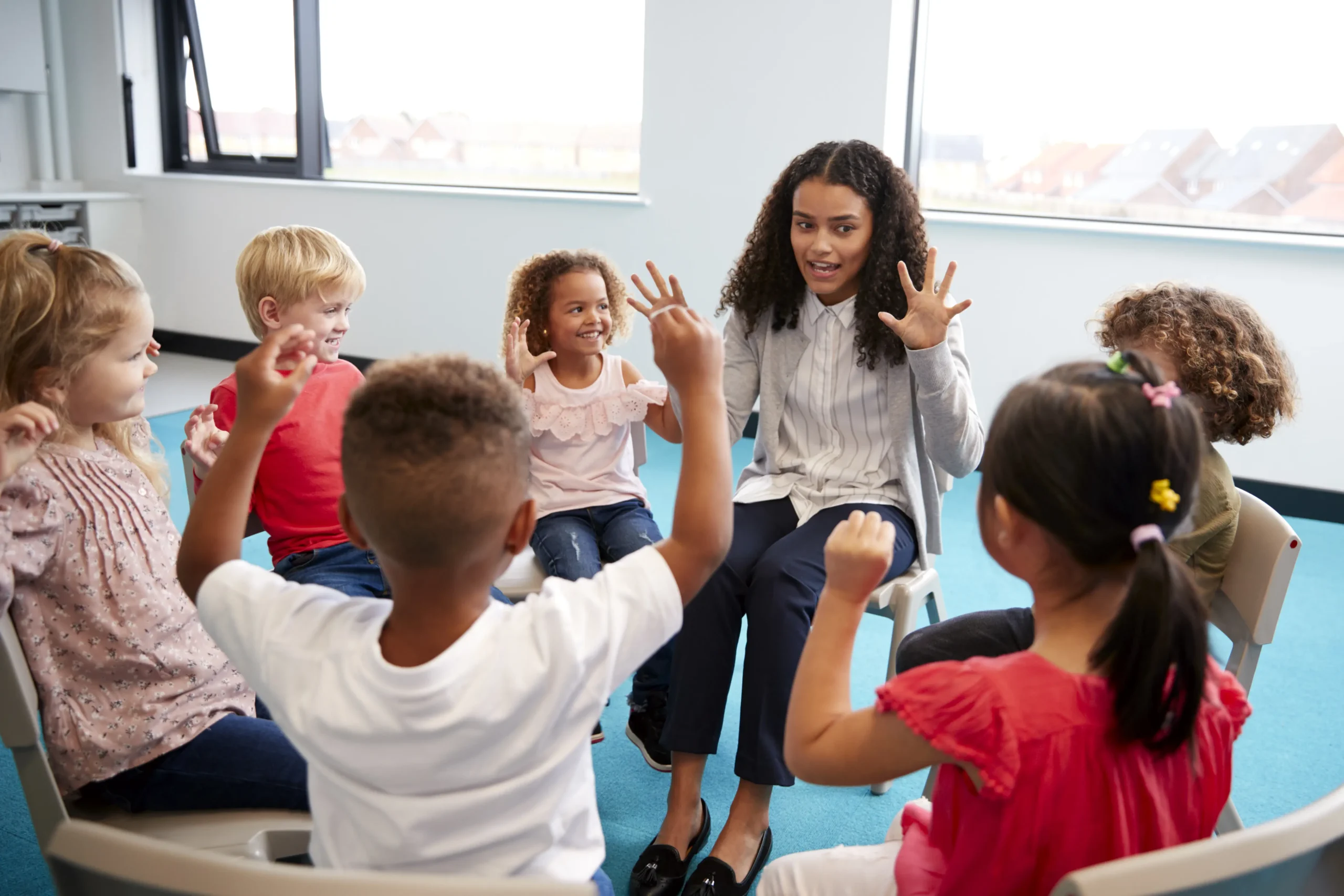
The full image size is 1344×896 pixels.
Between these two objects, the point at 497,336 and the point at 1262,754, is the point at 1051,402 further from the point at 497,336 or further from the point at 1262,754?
the point at 497,336

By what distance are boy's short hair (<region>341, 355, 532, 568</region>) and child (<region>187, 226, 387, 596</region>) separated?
741mm

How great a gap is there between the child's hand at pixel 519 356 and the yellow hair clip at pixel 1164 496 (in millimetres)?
1311

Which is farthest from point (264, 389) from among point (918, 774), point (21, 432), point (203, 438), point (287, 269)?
point (918, 774)

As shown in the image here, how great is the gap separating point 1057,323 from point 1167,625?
10.2ft

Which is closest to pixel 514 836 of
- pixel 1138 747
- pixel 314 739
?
pixel 314 739

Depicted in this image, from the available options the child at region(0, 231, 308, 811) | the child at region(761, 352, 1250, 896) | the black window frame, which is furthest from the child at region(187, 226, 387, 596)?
the black window frame

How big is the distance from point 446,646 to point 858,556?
1.13ft

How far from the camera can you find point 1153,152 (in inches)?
146

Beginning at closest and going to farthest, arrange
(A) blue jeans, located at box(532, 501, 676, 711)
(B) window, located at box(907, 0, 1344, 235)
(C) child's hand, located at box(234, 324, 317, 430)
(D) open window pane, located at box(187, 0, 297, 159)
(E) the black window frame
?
(C) child's hand, located at box(234, 324, 317, 430)
(A) blue jeans, located at box(532, 501, 676, 711)
(B) window, located at box(907, 0, 1344, 235)
(E) the black window frame
(D) open window pane, located at box(187, 0, 297, 159)

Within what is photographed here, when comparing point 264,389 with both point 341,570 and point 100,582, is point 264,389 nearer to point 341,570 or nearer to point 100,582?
point 100,582

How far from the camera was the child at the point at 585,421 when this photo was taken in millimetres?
1969

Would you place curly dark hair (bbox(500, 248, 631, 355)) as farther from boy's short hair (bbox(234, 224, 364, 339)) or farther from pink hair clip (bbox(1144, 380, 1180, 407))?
pink hair clip (bbox(1144, 380, 1180, 407))

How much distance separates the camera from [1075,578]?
35.8 inches

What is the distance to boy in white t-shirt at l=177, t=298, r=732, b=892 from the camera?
823 mm
